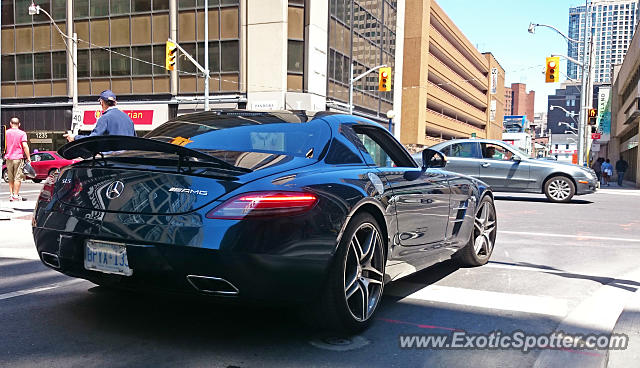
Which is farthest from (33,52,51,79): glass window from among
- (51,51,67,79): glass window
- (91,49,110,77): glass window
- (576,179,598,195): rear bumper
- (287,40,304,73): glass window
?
(576,179,598,195): rear bumper

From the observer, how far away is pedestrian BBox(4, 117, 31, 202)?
10305 millimetres

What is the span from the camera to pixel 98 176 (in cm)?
328

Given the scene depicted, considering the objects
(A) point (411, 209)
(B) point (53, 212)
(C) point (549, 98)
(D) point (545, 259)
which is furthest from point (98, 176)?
(C) point (549, 98)

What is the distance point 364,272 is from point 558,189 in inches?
502

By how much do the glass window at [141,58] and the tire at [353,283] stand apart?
104 ft

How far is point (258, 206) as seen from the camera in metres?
2.88

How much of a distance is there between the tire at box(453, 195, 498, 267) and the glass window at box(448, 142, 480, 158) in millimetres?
9305

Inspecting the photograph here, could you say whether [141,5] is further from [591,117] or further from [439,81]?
[439,81]

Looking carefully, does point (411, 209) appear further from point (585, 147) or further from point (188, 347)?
point (585, 147)

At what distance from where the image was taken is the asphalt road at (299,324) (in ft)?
9.85

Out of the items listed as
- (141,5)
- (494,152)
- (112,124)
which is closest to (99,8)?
(141,5)

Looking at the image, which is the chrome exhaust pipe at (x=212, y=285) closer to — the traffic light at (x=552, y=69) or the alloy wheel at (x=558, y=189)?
the alloy wheel at (x=558, y=189)

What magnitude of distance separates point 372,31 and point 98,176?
1550 inches

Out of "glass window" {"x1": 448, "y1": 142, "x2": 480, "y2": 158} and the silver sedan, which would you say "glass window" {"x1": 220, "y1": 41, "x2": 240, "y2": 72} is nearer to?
"glass window" {"x1": 448, "y1": 142, "x2": 480, "y2": 158}
